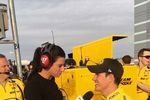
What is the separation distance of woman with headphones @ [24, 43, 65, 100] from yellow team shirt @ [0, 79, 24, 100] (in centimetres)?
130

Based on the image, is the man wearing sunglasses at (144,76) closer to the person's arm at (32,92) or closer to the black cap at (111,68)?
the person's arm at (32,92)

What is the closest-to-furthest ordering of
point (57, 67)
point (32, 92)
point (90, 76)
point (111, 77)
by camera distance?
point (111, 77)
point (32, 92)
point (57, 67)
point (90, 76)

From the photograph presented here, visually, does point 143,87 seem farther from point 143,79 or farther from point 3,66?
point 3,66

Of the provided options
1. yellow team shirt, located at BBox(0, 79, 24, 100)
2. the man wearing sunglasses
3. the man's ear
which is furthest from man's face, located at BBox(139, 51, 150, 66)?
the man's ear

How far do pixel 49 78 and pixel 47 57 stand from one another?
0.25m

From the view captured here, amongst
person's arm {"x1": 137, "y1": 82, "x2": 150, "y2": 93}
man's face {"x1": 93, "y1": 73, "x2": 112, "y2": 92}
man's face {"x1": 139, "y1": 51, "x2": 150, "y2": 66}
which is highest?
man's face {"x1": 93, "y1": 73, "x2": 112, "y2": 92}

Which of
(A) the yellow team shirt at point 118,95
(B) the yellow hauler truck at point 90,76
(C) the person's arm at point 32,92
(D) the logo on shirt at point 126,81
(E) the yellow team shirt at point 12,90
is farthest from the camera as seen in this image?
(D) the logo on shirt at point 126,81

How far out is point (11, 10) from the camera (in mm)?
6336

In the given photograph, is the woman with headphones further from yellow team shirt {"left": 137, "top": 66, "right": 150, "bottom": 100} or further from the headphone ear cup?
yellow team shirt {"left": 137, "top": 66, "right": 150, "bottom": 100}

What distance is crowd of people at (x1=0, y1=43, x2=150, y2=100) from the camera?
3.32m

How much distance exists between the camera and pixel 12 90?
17.6 ft

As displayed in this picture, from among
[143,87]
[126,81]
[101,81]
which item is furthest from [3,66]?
[143,87]

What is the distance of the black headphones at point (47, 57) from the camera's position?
396 cm

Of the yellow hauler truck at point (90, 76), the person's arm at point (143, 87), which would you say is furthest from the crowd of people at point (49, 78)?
the person's arm at point (143, 87)
